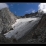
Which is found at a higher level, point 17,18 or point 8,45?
point 17,18

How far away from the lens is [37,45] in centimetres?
234

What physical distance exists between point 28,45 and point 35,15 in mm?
41704

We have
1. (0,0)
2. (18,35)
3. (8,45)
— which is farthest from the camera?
(18,35)

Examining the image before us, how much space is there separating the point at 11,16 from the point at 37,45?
3872cm

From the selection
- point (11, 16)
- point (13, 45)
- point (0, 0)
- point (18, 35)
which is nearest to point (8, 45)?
point (13, 45)

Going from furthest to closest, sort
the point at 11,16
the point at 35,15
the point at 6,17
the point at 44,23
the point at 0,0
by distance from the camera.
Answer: the point at 35,15 < the point at 11,16 < the point at 6,17 < the point at 44,23 < the point at 0,0

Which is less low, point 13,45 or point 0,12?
point 0,12

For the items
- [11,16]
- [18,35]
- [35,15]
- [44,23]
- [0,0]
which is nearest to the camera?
[0,0]

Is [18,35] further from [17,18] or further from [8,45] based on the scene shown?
[8,45]

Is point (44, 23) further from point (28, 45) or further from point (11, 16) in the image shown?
point (28, 45)

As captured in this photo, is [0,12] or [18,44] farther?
[0,12]

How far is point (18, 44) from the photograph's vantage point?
2352mm

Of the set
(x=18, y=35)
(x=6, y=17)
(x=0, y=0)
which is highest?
(x=6, y=17)

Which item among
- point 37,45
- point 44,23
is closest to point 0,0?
point 37,45
